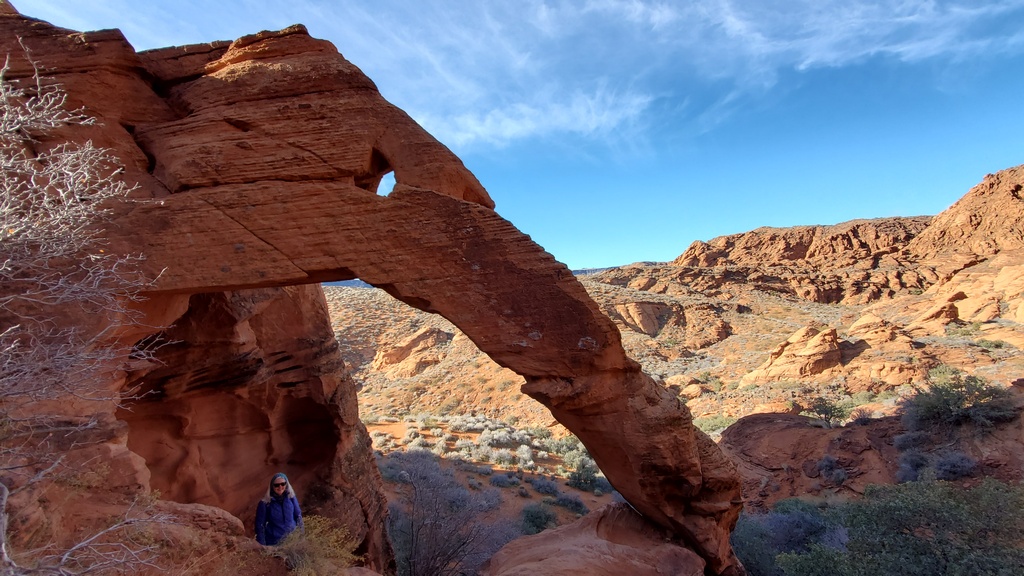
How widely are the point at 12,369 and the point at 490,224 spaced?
4.25m

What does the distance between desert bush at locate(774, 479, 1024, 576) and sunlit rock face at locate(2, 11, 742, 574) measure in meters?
1.43

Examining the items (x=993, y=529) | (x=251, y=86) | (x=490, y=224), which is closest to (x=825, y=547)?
(x=993, y=529)

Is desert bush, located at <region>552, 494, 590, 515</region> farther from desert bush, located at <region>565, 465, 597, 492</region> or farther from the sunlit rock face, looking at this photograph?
the sunlit rock face

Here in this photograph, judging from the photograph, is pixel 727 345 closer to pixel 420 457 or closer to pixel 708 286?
pixel 708 286

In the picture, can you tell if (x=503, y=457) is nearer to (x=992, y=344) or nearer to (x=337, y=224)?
(x=337, y=224)

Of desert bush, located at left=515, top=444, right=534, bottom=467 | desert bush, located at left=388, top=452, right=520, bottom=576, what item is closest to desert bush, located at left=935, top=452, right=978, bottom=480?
desert bush, located at left=388, top=452, right=520, bottom=576

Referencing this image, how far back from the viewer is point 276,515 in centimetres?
527

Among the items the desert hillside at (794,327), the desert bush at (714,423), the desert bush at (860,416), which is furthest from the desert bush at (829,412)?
the desert bush at (714,423)

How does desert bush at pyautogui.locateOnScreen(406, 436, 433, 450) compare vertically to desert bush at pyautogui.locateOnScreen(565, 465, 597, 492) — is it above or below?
above

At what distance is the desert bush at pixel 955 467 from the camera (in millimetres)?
9062

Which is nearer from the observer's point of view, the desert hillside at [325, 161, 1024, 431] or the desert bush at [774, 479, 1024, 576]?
the desert bush at [774, 479, 1024, 576]

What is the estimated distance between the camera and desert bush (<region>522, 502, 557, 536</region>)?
409 inches

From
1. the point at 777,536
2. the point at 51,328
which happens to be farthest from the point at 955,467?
the point at 51,328

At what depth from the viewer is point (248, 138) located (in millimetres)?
5520
